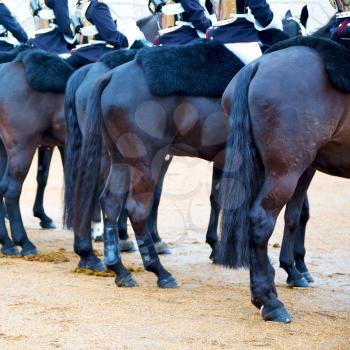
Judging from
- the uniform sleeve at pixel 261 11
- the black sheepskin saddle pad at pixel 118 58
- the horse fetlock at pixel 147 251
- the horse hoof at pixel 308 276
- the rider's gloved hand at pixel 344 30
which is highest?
the rider's gloved hand at pixel 344 30

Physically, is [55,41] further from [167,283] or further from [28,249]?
[167,283]

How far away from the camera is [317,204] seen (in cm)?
1203

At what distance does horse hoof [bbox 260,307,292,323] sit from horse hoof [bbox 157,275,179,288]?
1.37 m

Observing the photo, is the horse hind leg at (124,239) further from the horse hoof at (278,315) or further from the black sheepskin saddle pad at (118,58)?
the horse hoof at (278,315)

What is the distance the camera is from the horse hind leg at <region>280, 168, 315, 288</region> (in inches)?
252

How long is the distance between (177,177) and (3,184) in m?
7.31

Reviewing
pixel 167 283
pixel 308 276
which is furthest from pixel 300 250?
pixel 167 283

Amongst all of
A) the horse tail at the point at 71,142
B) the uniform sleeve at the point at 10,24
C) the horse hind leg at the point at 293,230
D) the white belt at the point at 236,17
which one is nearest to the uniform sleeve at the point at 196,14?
the white belt at the point at 236,17

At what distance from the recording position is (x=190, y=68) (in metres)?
6.68

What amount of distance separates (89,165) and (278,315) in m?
2.28

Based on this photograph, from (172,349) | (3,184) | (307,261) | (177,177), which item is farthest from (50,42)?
(177,177)

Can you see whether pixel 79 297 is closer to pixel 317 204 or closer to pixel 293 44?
pixel 293 44

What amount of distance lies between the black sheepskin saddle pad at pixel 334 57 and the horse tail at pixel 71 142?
2.50 metres

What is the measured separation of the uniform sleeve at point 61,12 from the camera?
345 inches
